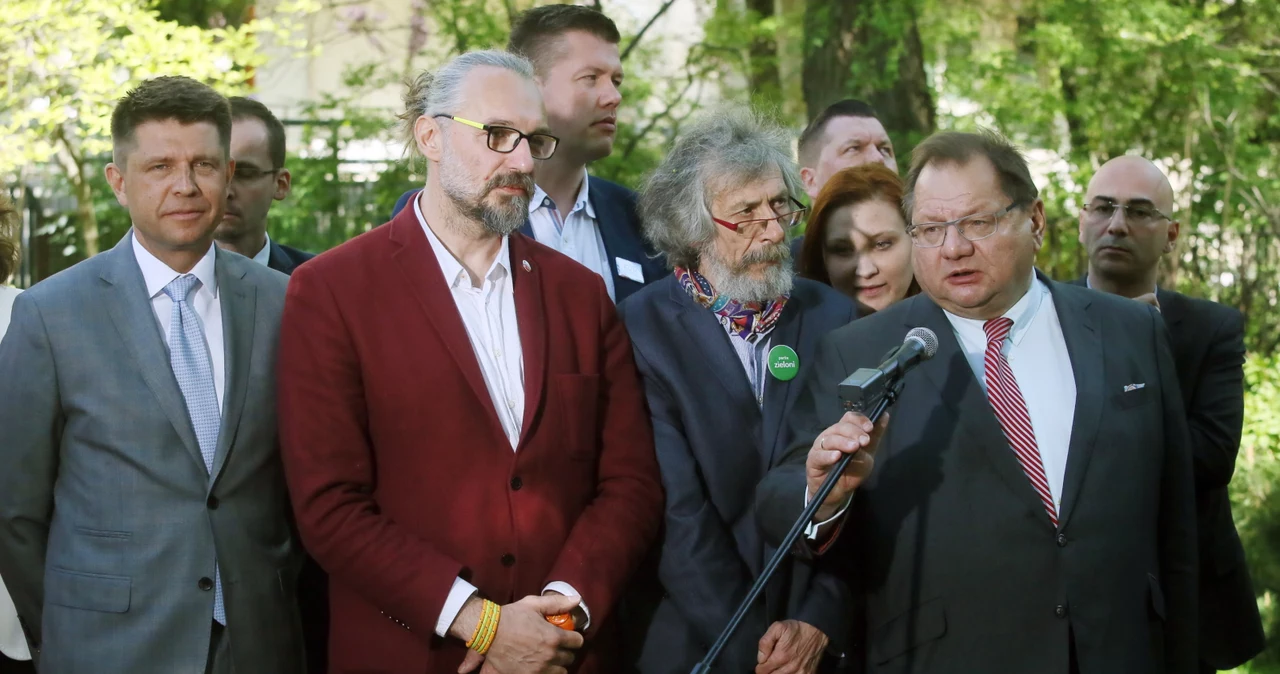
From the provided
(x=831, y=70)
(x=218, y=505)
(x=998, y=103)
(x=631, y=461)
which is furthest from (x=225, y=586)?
(x=998, y=103)

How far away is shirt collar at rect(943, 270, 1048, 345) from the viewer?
11.0 ft

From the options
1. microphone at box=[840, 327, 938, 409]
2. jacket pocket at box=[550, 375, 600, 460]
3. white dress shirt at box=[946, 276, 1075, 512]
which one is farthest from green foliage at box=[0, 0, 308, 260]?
microphone at box=[840, 327, 938, 409]

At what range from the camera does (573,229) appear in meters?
4.62

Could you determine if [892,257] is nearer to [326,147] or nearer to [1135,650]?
[1135,650]

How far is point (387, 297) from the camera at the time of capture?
336cm

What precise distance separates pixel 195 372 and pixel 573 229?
5.26 feet

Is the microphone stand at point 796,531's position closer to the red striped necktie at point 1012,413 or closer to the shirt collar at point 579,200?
the red striped necktie at point 1012,413

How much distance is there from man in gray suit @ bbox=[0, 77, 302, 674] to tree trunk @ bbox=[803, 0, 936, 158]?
6893 millimetres

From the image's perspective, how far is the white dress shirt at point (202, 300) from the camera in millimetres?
3400

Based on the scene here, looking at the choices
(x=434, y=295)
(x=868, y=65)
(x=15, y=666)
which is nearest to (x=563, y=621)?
(x=434, y=295)

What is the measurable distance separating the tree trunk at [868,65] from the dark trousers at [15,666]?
7.22 metres

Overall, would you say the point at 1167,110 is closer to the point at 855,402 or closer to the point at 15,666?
the point at 855,402

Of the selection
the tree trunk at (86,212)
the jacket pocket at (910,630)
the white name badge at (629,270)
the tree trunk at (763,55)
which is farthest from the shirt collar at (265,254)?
the tree trunk at (86,212)

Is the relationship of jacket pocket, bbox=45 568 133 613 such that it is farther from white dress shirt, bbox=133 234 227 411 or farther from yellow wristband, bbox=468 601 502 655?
yellow wristband, bbox=468 601 502 655
